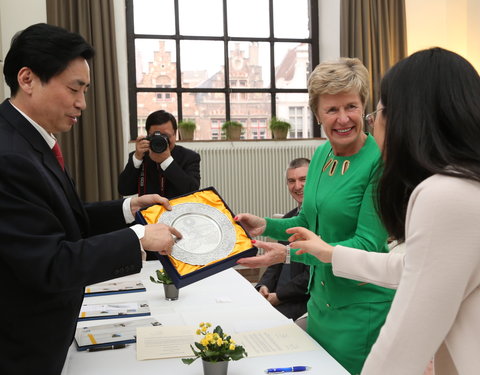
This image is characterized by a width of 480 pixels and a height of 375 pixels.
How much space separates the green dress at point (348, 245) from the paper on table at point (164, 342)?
441 millimetres

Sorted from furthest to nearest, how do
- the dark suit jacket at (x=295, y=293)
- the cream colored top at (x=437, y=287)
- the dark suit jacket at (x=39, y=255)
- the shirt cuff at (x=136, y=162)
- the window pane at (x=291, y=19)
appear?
the window pane at (x=291, y=19), the shirt cuff at (x=136, y=162), the dark suit jacket at (x=295, y=293), the dark suit jacket at (x=39, y=255), the cream colored top at (x=437, y=287)

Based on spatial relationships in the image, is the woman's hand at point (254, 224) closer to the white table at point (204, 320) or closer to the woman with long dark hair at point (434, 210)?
the white table at point (204, 320)

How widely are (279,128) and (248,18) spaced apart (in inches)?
51.8

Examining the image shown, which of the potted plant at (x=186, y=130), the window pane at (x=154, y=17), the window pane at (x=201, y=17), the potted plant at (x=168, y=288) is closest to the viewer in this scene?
the potted plant at (x=168, y=288)

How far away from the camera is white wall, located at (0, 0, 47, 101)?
187 inches

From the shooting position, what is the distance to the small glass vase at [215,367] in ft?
4.39

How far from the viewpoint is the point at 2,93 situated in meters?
4.54

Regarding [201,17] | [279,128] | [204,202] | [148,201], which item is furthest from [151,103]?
[204,202]

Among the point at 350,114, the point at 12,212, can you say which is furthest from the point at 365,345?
the point at 12,212

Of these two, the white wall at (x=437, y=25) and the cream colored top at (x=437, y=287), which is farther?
the white wall at (x=437, y=25)

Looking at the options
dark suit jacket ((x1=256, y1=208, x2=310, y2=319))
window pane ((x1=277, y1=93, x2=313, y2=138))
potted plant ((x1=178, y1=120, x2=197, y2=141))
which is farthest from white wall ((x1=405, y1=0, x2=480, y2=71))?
dark suit jacket ((x1=256, y1=208, x2=310, y2=319))

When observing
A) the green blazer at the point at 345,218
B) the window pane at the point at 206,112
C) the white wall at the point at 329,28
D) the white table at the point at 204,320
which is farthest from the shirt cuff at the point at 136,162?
the white wall at the point at 329,28

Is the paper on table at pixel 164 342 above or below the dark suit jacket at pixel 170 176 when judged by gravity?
below

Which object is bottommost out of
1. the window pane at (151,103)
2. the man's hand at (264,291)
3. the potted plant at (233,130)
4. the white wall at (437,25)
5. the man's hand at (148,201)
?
the man's hand at (264,291)
